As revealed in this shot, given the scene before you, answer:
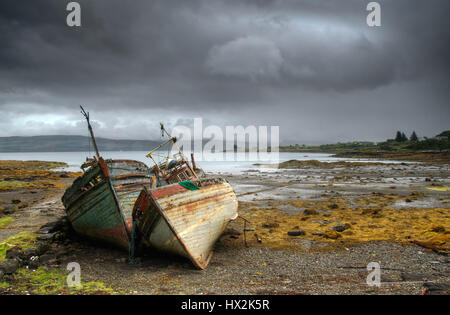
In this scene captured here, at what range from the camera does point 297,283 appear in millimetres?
7273

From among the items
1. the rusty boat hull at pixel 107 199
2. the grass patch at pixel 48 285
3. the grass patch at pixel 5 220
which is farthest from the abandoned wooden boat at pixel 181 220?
the grass patch at pixel 5 220

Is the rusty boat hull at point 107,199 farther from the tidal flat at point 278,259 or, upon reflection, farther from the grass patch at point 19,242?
the grass patch at point 19,242

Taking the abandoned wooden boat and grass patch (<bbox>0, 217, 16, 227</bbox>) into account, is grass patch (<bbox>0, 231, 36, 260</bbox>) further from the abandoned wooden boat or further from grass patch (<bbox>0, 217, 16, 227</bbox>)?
the abandoned wooden boat

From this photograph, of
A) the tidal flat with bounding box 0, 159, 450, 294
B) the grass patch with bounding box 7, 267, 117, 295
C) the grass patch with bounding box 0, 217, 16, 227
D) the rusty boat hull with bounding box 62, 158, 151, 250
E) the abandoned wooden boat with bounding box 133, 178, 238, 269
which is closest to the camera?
the grass patch with bounding box 7, 267, 117, 295

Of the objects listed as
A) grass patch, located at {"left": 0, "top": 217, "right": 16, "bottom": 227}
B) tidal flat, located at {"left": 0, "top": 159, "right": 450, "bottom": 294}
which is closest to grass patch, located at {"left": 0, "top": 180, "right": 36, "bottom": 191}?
tidal flat, located at {"left": 0, "top": 159, "right": 450, "bottom": 294}

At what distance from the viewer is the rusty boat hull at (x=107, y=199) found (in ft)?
32.8

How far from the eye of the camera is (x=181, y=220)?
862 centimetres

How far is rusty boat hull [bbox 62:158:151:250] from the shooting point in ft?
32.8

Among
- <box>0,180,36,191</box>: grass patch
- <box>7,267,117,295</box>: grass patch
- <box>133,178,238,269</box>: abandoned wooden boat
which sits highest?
<box>133,178,238,269</box>: abandoned wooden boat

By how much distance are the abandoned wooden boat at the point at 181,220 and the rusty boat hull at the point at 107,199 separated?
102 centimetres

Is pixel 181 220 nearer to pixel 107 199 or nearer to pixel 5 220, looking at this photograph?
pixel 107 199

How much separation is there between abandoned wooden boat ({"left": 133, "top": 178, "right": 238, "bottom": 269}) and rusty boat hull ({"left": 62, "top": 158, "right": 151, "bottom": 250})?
1025mm
